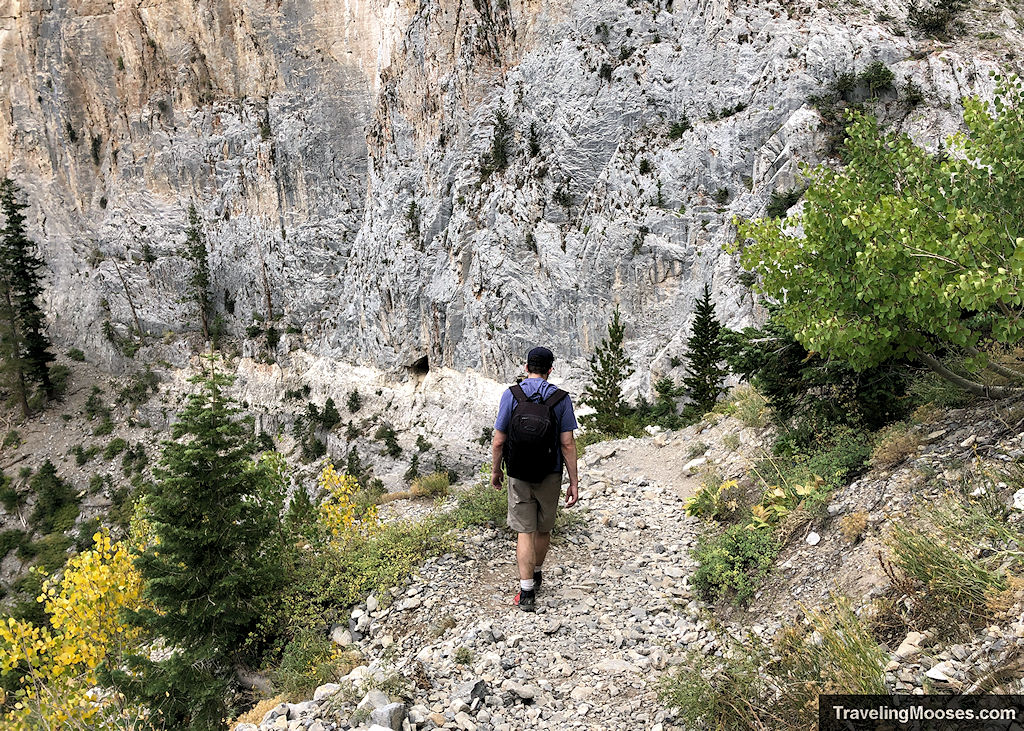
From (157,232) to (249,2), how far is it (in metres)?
22.0

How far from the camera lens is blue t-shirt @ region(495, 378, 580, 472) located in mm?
5035

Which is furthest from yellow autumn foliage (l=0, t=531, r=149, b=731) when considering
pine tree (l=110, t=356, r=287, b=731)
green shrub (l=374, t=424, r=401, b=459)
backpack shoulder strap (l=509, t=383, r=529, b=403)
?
green shrub (l=374, t=424, r=401, b=459)

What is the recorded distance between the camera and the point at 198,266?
157 feet

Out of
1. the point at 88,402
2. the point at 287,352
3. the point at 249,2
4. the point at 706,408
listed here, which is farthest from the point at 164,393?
the point at 706,408

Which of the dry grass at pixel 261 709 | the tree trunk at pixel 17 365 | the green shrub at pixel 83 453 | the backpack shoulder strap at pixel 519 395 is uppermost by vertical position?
the backpack shoulder strap at pixel 519 395

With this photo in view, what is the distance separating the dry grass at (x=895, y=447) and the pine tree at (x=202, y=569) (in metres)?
6.25

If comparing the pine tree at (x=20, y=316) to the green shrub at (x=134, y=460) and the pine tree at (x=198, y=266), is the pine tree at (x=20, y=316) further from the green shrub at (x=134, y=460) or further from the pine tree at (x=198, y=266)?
the pine tree at (x=198, y=266)

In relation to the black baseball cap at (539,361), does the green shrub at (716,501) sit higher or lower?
lower

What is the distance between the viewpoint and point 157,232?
1937 inches

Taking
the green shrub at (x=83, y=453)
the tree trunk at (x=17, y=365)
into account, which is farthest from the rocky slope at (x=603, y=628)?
the tree trunk at (x=17, y=365)

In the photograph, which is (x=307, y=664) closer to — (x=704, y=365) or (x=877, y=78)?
(x=704, y=365)

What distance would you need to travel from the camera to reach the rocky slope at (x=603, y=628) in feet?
11.3

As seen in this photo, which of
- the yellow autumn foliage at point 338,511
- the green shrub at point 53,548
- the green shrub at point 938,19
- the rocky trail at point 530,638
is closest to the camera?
the rocky trail at point 530,638

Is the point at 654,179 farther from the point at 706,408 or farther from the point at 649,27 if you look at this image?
the point at 706,408
